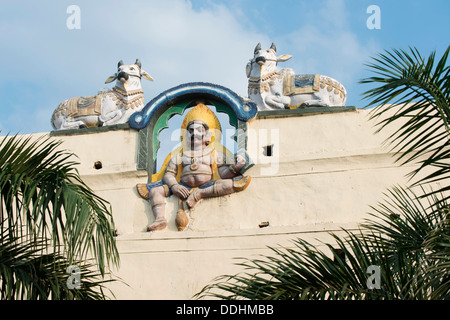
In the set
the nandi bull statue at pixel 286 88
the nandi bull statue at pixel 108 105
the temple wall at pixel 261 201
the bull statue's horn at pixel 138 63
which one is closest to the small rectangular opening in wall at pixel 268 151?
the temple wall at pixel 261 201

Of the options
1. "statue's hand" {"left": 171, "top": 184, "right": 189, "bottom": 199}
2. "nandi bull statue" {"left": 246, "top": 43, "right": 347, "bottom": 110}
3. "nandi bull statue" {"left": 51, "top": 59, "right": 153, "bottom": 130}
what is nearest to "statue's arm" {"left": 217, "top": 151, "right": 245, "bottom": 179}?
"statue's hand" {"left": 171, "top": 184, "right": 189, "bottom": 199}

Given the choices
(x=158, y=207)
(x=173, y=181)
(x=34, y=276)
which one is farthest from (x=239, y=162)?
(x=34, y=276)

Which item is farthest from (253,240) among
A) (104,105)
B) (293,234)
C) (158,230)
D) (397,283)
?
(397,283)

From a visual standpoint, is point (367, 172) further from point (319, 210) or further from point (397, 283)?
point (397, 283)

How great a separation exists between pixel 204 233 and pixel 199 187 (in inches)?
36.2

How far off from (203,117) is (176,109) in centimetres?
58

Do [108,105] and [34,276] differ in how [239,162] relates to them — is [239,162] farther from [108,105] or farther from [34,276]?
[34,276]

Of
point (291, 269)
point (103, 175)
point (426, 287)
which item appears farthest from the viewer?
point (103, 175)

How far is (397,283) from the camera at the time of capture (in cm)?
967

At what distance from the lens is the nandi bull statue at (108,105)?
1691cm

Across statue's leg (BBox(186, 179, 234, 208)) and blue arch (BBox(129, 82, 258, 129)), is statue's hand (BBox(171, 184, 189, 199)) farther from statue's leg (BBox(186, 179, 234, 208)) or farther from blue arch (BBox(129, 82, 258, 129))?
blue arch (BBox(129, 82, 258, 129))

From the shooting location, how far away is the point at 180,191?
15555mm

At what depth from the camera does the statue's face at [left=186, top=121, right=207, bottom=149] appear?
16.1 meters

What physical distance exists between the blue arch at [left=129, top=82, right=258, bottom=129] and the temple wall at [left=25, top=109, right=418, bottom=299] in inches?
13.5
